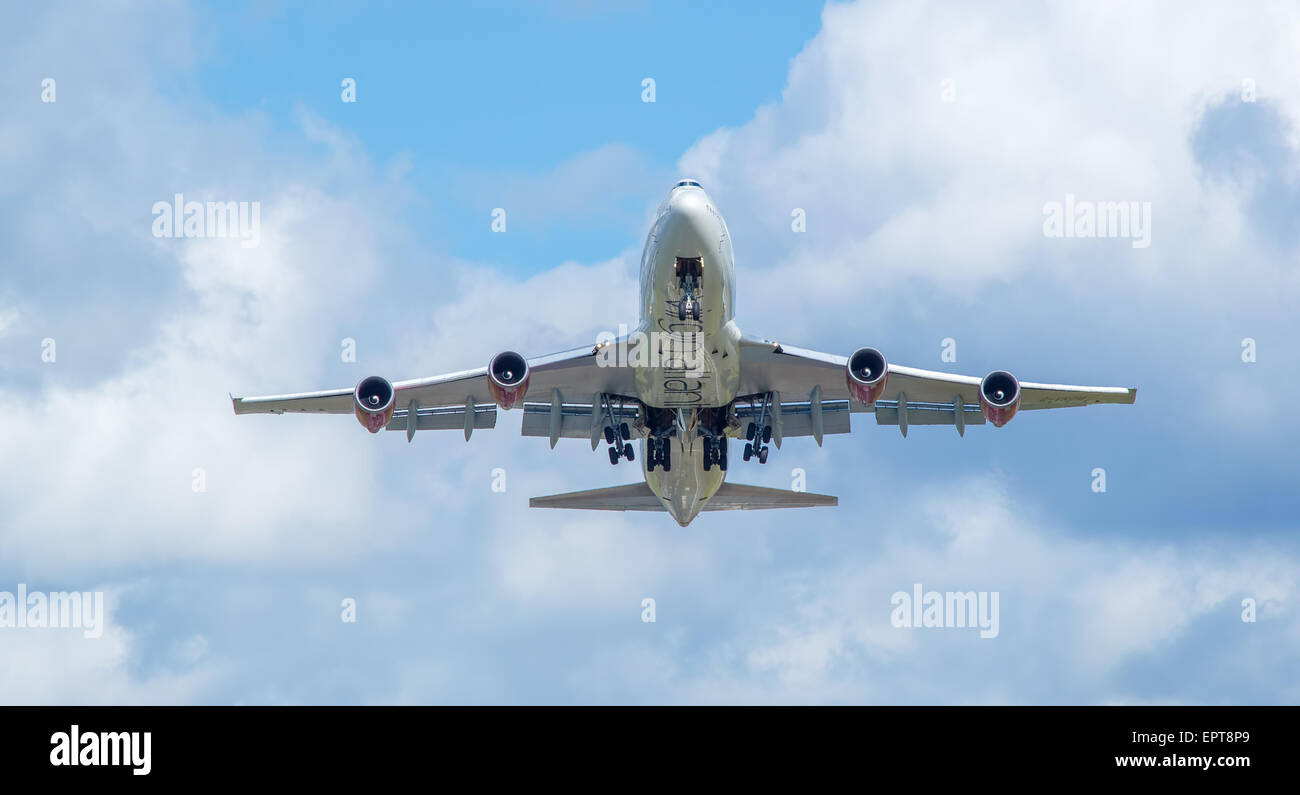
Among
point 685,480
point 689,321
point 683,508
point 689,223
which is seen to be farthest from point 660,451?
point 689,223

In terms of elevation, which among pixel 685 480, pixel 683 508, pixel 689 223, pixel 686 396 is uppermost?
pixel 689 223

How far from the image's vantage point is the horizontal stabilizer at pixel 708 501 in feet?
135

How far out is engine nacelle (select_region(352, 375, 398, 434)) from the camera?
113ft

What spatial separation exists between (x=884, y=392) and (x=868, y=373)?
9.95ft

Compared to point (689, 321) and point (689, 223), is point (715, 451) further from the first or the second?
point (689, 223)

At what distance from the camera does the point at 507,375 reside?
33688 millimetres

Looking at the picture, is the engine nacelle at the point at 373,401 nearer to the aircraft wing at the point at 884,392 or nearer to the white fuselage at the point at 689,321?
the white fuselage at the point at 689,321

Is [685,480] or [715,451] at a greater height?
[715,451]

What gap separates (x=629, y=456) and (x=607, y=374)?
9.68 feet

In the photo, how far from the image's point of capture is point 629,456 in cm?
3916

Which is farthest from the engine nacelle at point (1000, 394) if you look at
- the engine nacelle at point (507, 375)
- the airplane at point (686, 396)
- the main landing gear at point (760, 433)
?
the engine nacelle at point (507, 375)
